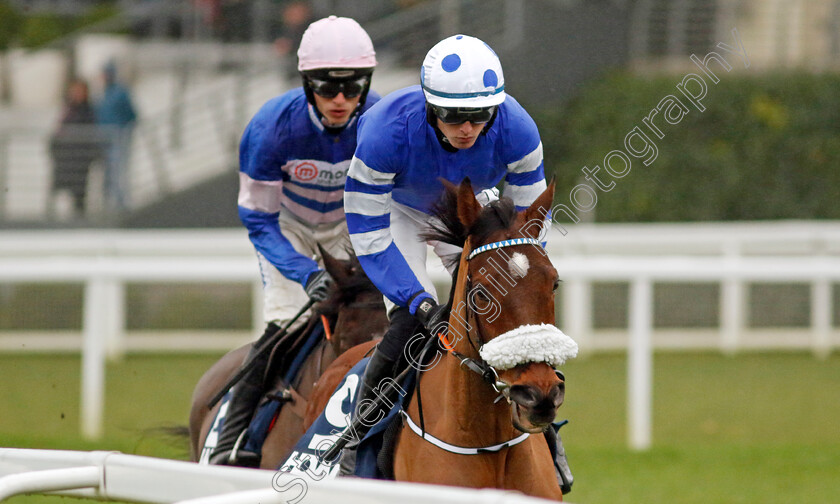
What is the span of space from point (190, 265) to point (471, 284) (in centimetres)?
455

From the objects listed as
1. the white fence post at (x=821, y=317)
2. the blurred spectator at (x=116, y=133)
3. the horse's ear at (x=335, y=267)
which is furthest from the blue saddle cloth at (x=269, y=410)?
the blurred spectator at (x=116, y=133)

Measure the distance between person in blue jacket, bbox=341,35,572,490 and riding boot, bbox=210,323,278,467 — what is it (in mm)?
955

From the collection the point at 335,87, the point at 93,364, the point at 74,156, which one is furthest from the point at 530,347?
the point at 74,156

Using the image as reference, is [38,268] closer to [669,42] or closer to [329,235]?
[329,235]

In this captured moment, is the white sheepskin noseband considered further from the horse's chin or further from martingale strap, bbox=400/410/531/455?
martingale strap, bbox=400/410/531/455

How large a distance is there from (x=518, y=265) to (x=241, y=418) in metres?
1.95

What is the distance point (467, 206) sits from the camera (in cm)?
296

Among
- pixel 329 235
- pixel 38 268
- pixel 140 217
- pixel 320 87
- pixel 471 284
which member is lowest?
pixel 140 217

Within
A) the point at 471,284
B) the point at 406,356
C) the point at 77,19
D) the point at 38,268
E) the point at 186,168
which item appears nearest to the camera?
the point at 471,284

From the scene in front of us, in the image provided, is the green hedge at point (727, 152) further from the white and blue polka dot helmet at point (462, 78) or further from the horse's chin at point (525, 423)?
the horse's chin at point (525, 423)

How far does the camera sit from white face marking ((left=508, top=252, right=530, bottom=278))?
275 cm

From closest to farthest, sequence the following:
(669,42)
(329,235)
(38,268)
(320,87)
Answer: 1. (320,87)
2. (329,235)
3. (38,268)
4. (669,42)

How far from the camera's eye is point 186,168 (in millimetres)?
13297

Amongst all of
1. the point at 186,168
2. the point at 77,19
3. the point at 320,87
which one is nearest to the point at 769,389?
the point at 320,87
